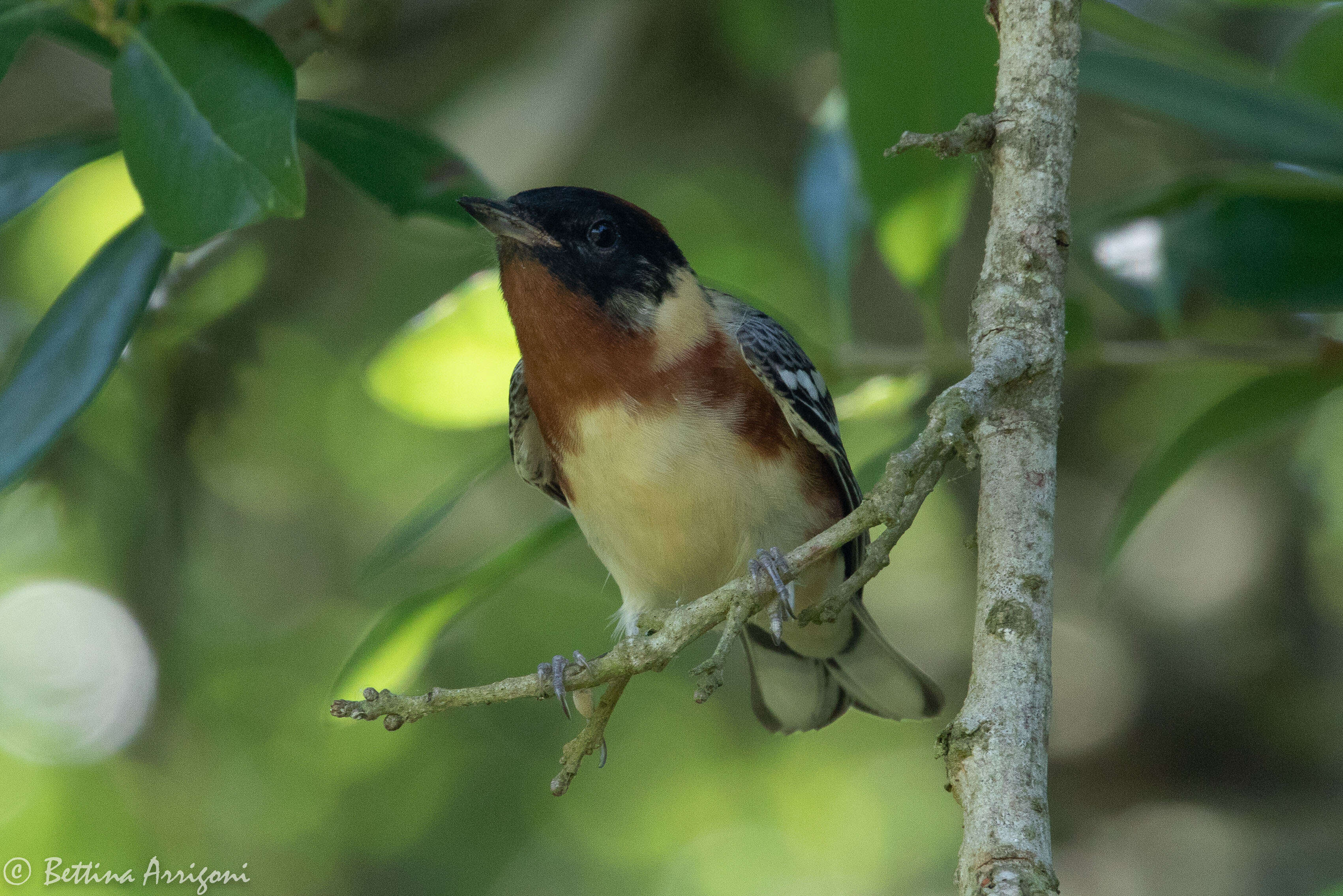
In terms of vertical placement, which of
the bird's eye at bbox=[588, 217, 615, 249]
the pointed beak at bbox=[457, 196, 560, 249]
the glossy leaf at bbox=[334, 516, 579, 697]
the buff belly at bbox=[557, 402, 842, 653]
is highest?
the bird's eye at bbox=[588, 217, 615, 249]

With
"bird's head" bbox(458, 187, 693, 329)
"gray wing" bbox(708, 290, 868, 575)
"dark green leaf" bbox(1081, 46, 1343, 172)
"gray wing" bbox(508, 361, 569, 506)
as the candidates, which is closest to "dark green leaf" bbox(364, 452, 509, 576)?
"gray wing" bbox(508, 361, 569, 506)

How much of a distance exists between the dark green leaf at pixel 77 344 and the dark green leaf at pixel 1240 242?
10.0 ft

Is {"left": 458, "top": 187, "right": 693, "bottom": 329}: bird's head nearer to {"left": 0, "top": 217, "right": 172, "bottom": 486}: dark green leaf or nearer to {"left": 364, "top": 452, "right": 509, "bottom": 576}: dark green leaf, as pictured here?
{"left": 364, "top": 452, "right": 509, "bottom": 576}: dark green leaf

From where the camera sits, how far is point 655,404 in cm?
336

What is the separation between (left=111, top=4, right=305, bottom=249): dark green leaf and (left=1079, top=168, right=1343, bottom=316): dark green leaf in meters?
2.73

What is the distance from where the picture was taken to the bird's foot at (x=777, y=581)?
234 centimetres

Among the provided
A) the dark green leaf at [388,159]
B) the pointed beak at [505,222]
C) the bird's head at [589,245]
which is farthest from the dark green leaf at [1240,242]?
the dark green leaf at [388,159]

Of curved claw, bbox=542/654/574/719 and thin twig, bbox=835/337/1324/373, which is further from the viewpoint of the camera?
thin twig, bbox=835/337/1324/373

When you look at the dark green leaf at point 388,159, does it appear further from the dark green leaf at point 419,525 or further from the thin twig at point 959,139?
the thin twig at point 959,139

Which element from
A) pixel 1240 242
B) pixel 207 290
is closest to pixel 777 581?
pixel 1240 242

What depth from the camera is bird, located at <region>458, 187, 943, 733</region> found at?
3.36 m

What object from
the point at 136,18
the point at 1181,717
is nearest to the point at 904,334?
the point at 1181,717

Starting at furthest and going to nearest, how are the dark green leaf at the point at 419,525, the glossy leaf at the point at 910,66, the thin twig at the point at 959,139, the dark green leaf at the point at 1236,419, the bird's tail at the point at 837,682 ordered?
the bird's tail at the point at 837,682
the dark green leaf at the point at 419,525
the dark green leaf at the point at 1236,419
the glossy leaf at the point at 910,66
the thin twig at the point at 959,139

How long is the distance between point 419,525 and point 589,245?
100 centimetres
